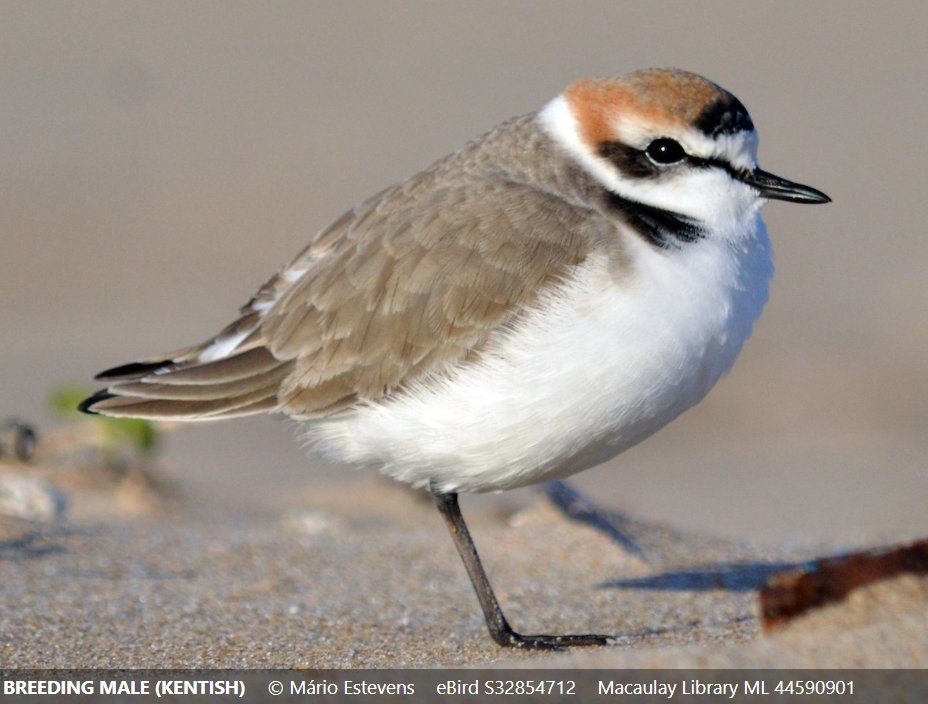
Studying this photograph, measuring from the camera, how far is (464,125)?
1534 cm

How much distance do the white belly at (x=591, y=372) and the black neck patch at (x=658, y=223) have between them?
4cm

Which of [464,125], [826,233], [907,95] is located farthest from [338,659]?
[907,95]

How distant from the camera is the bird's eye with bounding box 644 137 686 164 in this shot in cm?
472

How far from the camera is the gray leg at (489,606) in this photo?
478 cm

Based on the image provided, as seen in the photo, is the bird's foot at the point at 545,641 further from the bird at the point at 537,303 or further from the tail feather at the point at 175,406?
the tail feather at the point at 175,406

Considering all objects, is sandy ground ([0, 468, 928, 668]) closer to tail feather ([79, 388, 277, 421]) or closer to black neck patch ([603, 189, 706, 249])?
tail feather ([79, 388, 277, 421])

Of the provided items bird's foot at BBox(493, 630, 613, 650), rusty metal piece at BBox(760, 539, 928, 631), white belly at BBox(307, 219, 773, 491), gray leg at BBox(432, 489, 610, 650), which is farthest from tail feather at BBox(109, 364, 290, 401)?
rusty metal piece at BBox(760, 539, 928, 631)

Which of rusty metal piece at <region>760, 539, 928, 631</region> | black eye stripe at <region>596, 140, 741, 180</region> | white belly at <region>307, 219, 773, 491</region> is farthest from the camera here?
black eye stripe at <region>596, 140, 741, 180</region>

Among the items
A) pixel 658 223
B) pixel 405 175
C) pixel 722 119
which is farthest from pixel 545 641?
pixel 405 175

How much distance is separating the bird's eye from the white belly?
0.32 metres

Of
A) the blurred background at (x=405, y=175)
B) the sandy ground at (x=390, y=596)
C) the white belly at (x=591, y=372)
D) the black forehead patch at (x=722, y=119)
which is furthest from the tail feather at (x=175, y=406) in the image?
the blurred background at (x=405, y=175)

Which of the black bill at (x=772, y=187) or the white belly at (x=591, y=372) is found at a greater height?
the black bill at (x=772, y=187)

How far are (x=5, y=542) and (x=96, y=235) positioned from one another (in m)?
7.80

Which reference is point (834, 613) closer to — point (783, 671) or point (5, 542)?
point (783, 671)
